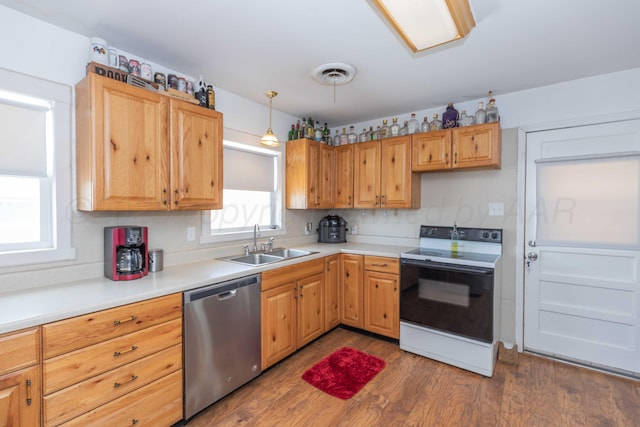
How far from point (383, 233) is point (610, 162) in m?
2.08

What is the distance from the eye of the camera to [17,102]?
1716 mm

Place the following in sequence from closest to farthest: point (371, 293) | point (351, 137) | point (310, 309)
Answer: point (310, 309) → point (371, 293) → point (351, 137)

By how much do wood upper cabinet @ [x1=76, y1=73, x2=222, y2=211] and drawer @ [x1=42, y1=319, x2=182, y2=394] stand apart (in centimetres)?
76

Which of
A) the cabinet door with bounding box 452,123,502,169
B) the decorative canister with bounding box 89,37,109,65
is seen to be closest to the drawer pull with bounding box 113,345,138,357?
the decorative canister with bounding box 89,37,109,65

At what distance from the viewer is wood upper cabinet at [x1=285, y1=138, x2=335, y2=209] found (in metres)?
3.27

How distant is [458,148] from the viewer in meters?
2.78

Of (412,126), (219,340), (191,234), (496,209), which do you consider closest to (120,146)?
(191,234)

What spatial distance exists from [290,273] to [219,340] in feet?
2.56

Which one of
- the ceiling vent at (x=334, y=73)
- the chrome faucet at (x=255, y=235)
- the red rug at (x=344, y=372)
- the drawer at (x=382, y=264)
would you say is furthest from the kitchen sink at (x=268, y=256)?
the ceiling vent at (x=334, y=73)

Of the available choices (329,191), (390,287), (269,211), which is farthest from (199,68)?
(390,287)

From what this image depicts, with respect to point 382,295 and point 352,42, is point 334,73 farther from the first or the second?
point 382,295

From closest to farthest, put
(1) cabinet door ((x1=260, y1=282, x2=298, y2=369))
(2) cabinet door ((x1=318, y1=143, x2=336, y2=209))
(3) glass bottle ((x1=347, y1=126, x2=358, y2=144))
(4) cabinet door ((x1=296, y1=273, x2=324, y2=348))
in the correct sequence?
1. (1) cabinet door ((x1=260, y1=282, x2=298, y2=369))
2. (4) cabinet door ((x1=296, y1=273, x2=324, y2=348))
3. (2) cabinet door ((x1=318, y1=143, x2=336, y2=209))
4. (3) glass bottle ((x1=347, y1=126, x2=358, y2=144))

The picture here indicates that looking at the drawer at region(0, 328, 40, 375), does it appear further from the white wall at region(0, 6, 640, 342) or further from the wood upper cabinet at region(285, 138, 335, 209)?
the wood upper cabinet at region(285, 138, 335, 209)

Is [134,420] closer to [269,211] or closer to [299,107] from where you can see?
[269,211]
